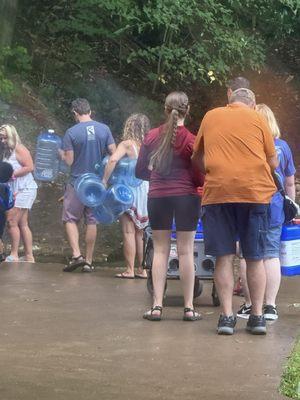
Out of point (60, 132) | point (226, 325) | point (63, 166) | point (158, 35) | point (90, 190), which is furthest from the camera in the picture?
point (60, 132)

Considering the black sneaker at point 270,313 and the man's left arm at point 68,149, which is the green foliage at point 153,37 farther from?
the black sneaker at point 270,313

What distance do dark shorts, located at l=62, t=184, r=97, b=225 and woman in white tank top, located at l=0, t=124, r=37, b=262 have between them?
66 cm

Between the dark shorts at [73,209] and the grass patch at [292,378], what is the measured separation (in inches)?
178

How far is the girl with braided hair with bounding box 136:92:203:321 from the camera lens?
23.7 ft

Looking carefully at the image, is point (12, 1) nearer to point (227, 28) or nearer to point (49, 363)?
point (227, 28)

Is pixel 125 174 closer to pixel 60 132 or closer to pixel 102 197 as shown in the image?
pixel 102 197

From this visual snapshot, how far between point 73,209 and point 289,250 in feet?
10.9

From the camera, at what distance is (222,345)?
20.9 feet

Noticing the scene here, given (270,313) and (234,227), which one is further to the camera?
(270,313)

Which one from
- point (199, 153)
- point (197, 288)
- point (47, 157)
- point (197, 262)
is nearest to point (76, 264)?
point (197, 288)

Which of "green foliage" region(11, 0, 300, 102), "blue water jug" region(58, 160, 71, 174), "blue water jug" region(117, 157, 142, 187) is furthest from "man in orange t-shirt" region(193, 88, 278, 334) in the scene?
"green foliage" region(11, 0, 300, 102)

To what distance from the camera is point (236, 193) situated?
655cm

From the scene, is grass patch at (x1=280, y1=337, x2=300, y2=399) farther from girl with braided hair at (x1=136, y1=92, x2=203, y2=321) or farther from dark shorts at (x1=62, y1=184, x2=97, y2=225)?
dark shorts at (x1=62, y1=184, x2=97, y2=225)

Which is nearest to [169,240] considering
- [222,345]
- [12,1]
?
[222,345]
